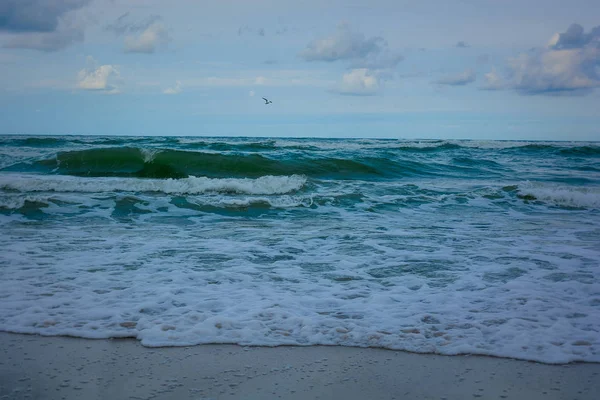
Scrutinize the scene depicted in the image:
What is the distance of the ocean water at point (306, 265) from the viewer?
3637mm

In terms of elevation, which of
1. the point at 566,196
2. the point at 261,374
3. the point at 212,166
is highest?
the point at 212,166

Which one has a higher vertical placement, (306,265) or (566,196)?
(566,196)

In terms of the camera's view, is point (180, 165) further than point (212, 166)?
Yes

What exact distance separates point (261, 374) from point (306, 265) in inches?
104

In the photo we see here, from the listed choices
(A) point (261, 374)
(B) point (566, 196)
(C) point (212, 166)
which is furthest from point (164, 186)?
(A) point (261, 374)

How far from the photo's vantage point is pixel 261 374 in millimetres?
2973

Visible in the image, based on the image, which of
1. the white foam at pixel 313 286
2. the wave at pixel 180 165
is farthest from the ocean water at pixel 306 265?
the wave at pixel 180 165

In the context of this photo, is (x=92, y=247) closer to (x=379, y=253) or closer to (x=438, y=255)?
(x=379, y=253)

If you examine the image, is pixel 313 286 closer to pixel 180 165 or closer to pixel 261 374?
pixel 261 374

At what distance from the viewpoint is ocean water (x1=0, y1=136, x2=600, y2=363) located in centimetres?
364

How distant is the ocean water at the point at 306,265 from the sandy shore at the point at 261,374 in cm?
17

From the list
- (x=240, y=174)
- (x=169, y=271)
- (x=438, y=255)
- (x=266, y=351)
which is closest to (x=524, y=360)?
(x=266, y=351)

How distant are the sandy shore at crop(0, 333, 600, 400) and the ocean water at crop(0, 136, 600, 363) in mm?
166

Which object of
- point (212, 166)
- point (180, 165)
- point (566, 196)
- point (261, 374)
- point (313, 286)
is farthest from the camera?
point (180, 165)
